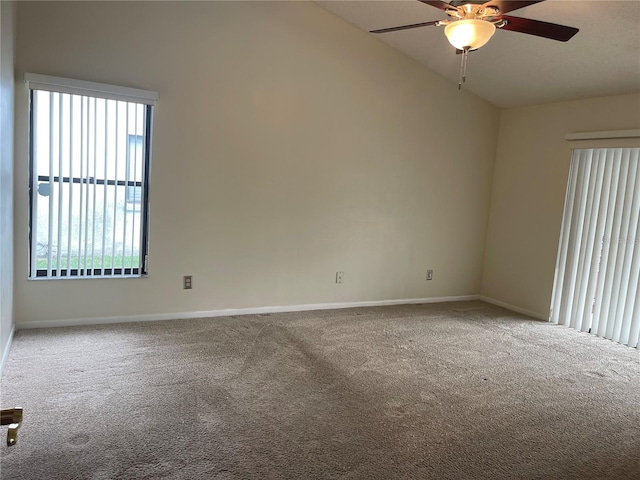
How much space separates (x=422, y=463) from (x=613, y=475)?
0.89 meters

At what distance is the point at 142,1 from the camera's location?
3.48 m

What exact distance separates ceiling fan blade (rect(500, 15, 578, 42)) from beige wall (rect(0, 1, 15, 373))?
2873 mm

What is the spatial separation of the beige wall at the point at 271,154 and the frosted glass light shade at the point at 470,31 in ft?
6.36

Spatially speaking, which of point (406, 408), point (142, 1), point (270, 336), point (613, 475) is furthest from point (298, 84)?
point (613, 475)

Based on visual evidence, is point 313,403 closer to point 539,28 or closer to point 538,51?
point 539,28

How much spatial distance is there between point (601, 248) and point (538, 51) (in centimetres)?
189

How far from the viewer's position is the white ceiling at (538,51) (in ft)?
10.0

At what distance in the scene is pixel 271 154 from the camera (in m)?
4.07

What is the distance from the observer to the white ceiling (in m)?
3.05

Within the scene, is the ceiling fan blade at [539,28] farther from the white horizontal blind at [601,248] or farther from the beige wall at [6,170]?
the beige wall at [6,170]

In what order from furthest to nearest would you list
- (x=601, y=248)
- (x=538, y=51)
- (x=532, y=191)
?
(x=532, y=191) → (x=601, y=248) → (x=538, y=51)

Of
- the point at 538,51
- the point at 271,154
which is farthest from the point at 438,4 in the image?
the point at 271,154

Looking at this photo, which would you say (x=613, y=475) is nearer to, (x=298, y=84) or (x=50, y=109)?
(x=298, y=84)

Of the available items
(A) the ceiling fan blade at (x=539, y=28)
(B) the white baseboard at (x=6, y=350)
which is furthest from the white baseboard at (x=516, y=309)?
(B) the white baseboard at (x=6, y=350)
